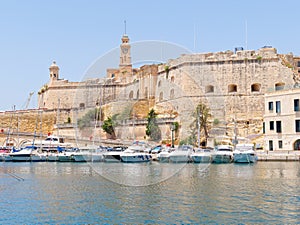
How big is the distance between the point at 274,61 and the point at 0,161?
2176cm

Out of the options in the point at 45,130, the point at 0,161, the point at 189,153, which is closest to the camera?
the point at 189,153

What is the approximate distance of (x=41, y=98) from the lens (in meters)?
57.2

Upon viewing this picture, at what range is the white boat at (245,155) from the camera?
28.1m

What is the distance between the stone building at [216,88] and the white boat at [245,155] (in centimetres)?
550

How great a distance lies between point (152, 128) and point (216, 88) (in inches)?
235

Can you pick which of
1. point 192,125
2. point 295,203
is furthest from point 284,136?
point 295,203

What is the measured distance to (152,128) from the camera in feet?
128

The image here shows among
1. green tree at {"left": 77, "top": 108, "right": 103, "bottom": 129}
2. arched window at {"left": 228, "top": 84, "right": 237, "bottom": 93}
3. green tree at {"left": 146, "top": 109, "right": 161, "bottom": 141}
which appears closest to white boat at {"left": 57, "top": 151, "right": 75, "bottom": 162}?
green tree at {"left": 77, "top": 108, "right": 103, "bottom": 129}

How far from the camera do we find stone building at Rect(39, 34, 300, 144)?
3653cm

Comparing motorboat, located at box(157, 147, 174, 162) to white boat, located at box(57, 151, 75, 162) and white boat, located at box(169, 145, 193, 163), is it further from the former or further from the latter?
white boat, located at box(57, 151, 75, 162)

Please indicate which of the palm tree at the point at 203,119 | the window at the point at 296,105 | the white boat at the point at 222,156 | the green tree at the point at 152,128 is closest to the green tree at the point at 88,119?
the green tree at the point at 152,128

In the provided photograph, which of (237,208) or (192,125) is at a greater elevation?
(192,125)

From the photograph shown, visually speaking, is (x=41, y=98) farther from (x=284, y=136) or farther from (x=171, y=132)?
(x=284, y=136)

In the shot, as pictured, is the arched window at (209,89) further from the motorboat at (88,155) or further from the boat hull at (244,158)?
the boat hull at (244,158)
